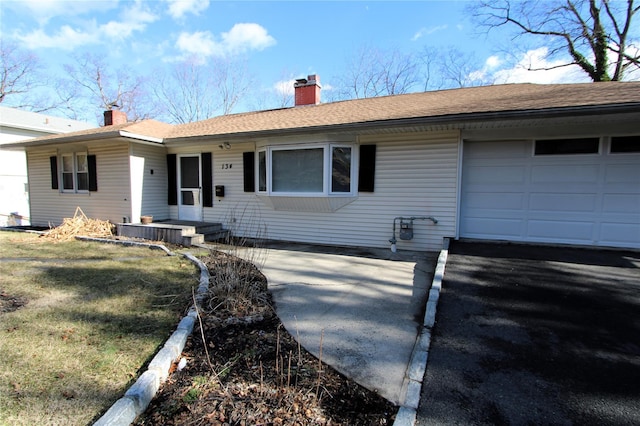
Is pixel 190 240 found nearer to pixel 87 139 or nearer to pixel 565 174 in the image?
pixel 87 139

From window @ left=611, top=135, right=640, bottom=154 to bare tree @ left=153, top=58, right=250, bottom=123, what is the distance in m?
23.8

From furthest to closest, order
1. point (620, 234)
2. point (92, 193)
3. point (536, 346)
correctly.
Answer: point (92, 193) → point (620, 234) → point (536, 346)

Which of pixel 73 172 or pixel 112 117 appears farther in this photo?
pixel 112 117

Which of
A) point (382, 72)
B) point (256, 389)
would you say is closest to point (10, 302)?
point (256, 389)

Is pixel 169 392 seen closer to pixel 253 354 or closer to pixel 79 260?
pixel 253 354

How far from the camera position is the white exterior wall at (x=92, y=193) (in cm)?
912

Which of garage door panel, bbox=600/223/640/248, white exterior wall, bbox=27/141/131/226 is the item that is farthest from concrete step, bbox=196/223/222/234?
garage door panel, bbox=600/223/640/248

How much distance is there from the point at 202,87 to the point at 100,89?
9.92 metres

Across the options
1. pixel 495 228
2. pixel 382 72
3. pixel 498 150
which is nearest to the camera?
pixel 498 150

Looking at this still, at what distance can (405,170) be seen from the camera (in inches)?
274

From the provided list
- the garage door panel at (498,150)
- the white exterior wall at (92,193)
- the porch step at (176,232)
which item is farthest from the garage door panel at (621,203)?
the white exterior wall at (92,193)

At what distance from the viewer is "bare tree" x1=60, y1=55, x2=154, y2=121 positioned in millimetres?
26359

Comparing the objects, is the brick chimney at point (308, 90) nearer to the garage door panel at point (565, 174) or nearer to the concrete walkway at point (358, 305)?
the concrete walkway at point (358, 305)

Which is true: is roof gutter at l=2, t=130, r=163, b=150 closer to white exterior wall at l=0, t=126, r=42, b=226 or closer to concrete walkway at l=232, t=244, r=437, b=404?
concrete walkway at l=232, t=244, r=437, b=404
